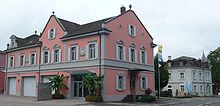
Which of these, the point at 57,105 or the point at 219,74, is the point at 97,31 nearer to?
the point at 57,105

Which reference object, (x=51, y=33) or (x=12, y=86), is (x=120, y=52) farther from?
(x=12, y=86)

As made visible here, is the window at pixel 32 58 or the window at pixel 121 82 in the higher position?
the window at pixel 32 58

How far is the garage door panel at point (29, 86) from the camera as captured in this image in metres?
39.7

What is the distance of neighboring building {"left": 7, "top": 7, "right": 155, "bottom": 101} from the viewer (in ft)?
102

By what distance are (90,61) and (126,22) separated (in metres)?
7.06

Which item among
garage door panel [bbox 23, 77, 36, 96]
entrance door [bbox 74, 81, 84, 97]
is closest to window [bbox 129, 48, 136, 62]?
entrance door [bbox 74, 81, 84, 97]

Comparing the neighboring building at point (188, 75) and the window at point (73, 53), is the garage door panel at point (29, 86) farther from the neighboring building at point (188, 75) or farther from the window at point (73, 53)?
the neighboring building at point (188, 75)

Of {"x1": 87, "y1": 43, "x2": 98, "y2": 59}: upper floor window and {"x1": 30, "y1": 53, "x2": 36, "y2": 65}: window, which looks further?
{"x1": 30, "y1": 53, "x2": 36, "y2": 65}: window

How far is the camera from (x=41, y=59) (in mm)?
38281

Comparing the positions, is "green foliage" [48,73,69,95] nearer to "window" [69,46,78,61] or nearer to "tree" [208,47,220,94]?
"window" [69,46,78,61]

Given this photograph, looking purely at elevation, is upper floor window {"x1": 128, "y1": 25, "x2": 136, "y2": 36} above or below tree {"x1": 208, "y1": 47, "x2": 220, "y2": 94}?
above

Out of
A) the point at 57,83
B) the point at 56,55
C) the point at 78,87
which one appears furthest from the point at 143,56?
the point at 57,83

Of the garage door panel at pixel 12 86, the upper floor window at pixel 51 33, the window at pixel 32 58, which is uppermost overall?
the upper floor window at pixel 51 33

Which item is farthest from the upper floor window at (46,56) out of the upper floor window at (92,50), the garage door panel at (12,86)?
the garage door panel at (12,86)
